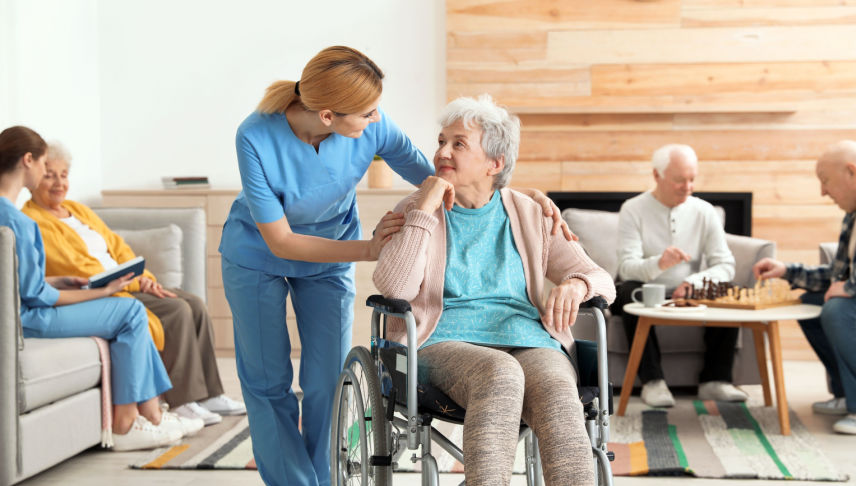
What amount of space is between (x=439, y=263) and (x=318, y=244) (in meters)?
0.28

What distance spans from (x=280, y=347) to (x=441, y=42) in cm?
317

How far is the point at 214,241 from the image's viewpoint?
491 centimetres

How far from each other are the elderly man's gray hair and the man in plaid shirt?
0.54 metres

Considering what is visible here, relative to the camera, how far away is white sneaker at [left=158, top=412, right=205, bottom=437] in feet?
10.5

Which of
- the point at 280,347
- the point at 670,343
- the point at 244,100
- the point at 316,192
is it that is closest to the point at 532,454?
the point at 280,347

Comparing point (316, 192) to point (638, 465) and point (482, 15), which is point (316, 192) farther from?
point (482, 15)

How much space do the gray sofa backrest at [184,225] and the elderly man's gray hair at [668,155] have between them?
6.72ft

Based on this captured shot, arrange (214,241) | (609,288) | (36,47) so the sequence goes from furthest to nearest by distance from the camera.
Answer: (214,241), (36,47), (609,288)

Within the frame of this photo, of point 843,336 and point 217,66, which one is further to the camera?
point 217,66

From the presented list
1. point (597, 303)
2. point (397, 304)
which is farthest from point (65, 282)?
point (597, 303)

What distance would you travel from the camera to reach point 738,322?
3340 mm

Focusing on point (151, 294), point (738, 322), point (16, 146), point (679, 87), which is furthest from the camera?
point (679, 87)

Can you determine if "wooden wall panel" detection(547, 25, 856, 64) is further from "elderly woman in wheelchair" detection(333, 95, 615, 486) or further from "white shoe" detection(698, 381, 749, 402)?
"elderly woman in wheelchair" detection(333, 95, 615, 486)

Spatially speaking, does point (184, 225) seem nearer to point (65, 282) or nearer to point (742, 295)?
point (65, 282)
